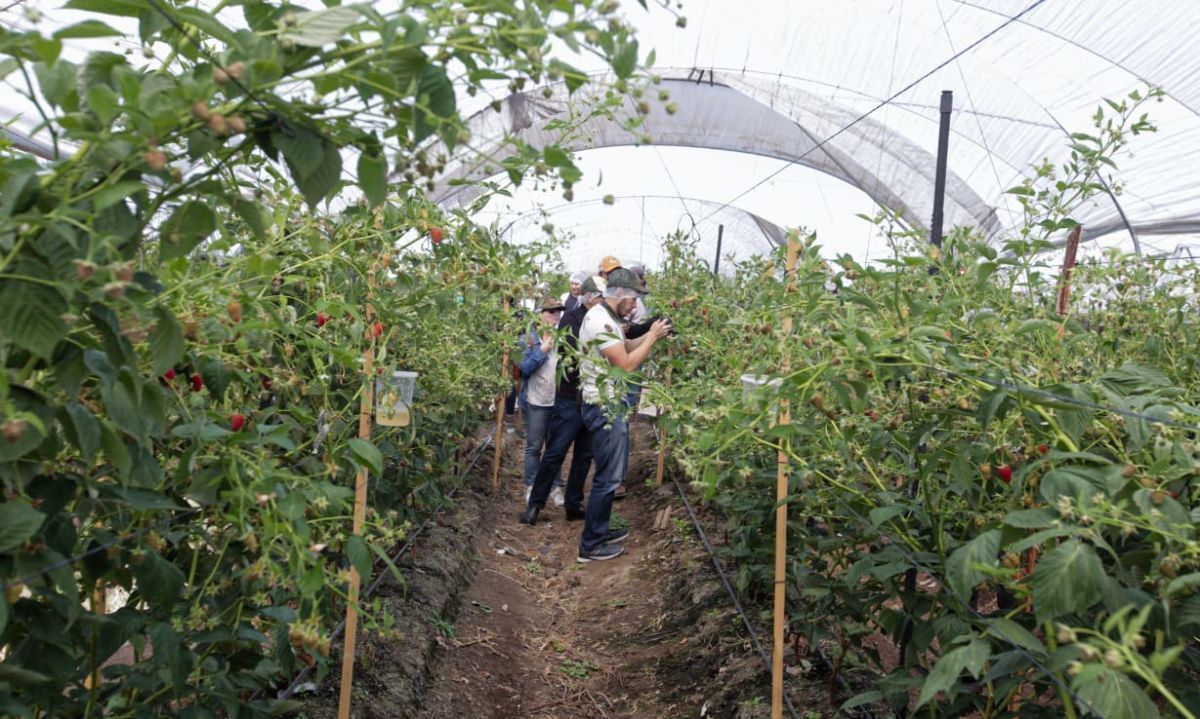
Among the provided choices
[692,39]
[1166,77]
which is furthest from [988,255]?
[692,39]

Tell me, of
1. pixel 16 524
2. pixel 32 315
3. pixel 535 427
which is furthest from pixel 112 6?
pixel 535 427

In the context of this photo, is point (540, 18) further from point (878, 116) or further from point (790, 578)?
point (878, 116)

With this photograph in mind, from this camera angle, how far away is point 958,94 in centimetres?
1085

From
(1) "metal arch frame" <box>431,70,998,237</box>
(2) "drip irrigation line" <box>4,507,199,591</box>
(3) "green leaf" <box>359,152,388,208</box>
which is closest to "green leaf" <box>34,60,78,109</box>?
(3) "green leaf" <box>359,152,388,208</box>

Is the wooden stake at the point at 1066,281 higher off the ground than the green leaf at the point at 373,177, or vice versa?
the wooden stake at the point at 1066,281

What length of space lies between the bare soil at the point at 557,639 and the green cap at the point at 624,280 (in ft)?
5.27

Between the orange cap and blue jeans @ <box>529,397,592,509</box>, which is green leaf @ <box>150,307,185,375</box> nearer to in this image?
the orange cap

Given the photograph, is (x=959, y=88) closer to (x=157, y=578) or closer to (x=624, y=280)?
(x=624, y=280)

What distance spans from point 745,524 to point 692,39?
26.3 feet

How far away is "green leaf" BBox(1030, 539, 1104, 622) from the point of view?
1.79m

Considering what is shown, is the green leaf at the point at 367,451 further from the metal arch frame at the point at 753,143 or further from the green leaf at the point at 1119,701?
the metal arch frame at the point at 753,143

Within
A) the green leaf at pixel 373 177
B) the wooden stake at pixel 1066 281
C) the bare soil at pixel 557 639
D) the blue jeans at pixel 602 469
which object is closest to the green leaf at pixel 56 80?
the green leaf at pixel 373 177

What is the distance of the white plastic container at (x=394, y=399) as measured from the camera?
2803 mm

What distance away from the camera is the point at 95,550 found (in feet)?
6.04
